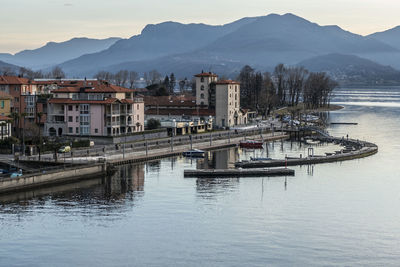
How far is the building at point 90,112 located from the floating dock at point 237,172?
20937 millimetres

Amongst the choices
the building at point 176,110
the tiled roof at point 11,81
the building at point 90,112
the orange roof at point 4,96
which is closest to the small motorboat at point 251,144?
the building at point 90,112

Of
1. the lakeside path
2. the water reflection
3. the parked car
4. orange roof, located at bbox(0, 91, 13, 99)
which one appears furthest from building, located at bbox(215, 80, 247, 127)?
the water reflection

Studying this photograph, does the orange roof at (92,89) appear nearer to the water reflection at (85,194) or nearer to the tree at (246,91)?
the water reflection at (85,194)

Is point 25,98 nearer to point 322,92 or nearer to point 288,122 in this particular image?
point 288,122

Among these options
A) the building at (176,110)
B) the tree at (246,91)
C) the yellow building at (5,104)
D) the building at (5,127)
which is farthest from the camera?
the tree at (246,91)

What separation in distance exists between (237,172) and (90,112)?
79.2ft

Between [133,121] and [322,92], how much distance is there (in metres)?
98.9

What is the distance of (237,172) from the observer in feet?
194

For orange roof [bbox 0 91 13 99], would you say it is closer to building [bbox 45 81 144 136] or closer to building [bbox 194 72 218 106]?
building [bbox 45 81 144 136]

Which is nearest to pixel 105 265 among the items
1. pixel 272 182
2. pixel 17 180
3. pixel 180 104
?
pixel 17 180

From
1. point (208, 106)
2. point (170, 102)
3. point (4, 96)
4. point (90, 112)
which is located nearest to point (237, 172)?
point (90, 112)

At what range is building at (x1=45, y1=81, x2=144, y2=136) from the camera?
7669cm

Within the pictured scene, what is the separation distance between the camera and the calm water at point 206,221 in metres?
34.6

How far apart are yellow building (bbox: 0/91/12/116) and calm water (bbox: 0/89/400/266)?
21370mm
